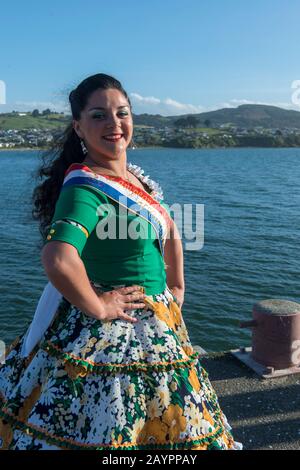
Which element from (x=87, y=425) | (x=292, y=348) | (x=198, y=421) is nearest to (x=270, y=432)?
(x=292, y=348)

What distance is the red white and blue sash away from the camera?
2650mm

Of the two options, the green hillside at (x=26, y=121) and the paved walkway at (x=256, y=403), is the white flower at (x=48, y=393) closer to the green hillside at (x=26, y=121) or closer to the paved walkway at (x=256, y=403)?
the paved walkway at (x=256, y=403)

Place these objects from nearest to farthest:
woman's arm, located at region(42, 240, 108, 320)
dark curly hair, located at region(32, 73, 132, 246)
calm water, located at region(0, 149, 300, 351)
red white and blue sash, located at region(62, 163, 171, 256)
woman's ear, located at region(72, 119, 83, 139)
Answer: woman's arm, located at region(42, 240, 108, 320) < red white and blue sash, located at region(62, 163, 171, 256) < woman's ear, located at region(72, 119, 83, 139) < dark curly hair, located at region(32, 73, 132, 246) < calm water, located at region(0, 149, 300, 351)

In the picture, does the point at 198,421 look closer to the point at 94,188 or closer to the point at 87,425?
the point at 87,425

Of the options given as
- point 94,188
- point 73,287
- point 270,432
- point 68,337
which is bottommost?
point 270,432

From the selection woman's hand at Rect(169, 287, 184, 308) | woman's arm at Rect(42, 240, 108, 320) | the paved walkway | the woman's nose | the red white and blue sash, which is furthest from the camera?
the paved walkway

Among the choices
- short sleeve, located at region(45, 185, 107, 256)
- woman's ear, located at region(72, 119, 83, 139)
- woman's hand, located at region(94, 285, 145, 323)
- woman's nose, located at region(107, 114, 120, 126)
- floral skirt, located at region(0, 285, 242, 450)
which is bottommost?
floral skirt, located at region(0, 285, 242, 450)

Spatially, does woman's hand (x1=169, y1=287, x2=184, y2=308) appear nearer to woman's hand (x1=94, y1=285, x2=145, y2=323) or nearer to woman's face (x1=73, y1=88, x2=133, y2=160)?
woman's hand (x1=94, y1=285, x2=145, y2=323)

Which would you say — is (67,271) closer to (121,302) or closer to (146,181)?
(121,302)

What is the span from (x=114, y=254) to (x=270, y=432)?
3539 millimetres

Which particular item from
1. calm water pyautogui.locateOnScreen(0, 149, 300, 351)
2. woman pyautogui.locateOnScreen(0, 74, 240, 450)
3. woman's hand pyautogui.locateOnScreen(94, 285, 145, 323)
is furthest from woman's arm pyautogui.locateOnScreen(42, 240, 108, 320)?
calm water pyautogui.locateOnScreen(0, 149, 300, 351)

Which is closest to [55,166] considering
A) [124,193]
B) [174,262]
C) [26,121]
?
[124,193]

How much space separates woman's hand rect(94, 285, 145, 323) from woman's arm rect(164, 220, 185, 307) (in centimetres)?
62

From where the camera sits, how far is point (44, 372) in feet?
9.01
